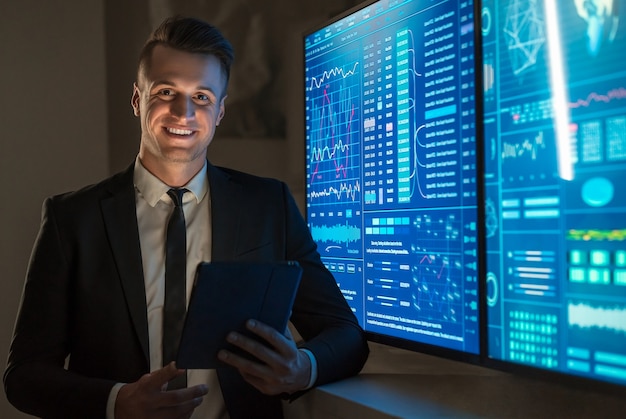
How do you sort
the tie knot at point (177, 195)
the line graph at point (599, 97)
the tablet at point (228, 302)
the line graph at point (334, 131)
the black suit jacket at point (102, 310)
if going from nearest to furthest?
the line graph at point (599, 97), the tablet at point (228, 302), the black suit jacket at point (102, 310), the tie knot at point (177, 195), the line graph at point (334, 131)

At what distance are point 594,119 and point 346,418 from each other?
0.81 meters

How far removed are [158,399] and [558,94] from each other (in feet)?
3.10

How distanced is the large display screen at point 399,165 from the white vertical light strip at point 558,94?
23 centimetres

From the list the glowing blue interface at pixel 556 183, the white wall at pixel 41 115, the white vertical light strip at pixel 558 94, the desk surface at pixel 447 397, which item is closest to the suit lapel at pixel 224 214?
the desk surface at pixel 447 397

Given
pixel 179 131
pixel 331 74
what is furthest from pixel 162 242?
pixel 331 74

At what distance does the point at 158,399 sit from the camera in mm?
1415

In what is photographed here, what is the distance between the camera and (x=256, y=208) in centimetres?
182

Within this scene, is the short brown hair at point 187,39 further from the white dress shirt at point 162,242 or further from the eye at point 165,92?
the white dress shirt at point 162,242

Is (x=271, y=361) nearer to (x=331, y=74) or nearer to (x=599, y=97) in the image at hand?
(x=599, y=97)

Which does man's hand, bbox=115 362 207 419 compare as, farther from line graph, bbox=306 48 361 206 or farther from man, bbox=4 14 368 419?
line graph, bbox=306 48 361 206

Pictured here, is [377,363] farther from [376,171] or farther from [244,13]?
[244,13]

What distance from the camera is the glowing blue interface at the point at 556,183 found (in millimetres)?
1139

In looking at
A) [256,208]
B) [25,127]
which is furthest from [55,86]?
[256,208]

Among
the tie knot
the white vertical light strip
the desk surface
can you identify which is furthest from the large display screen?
the tie knot
